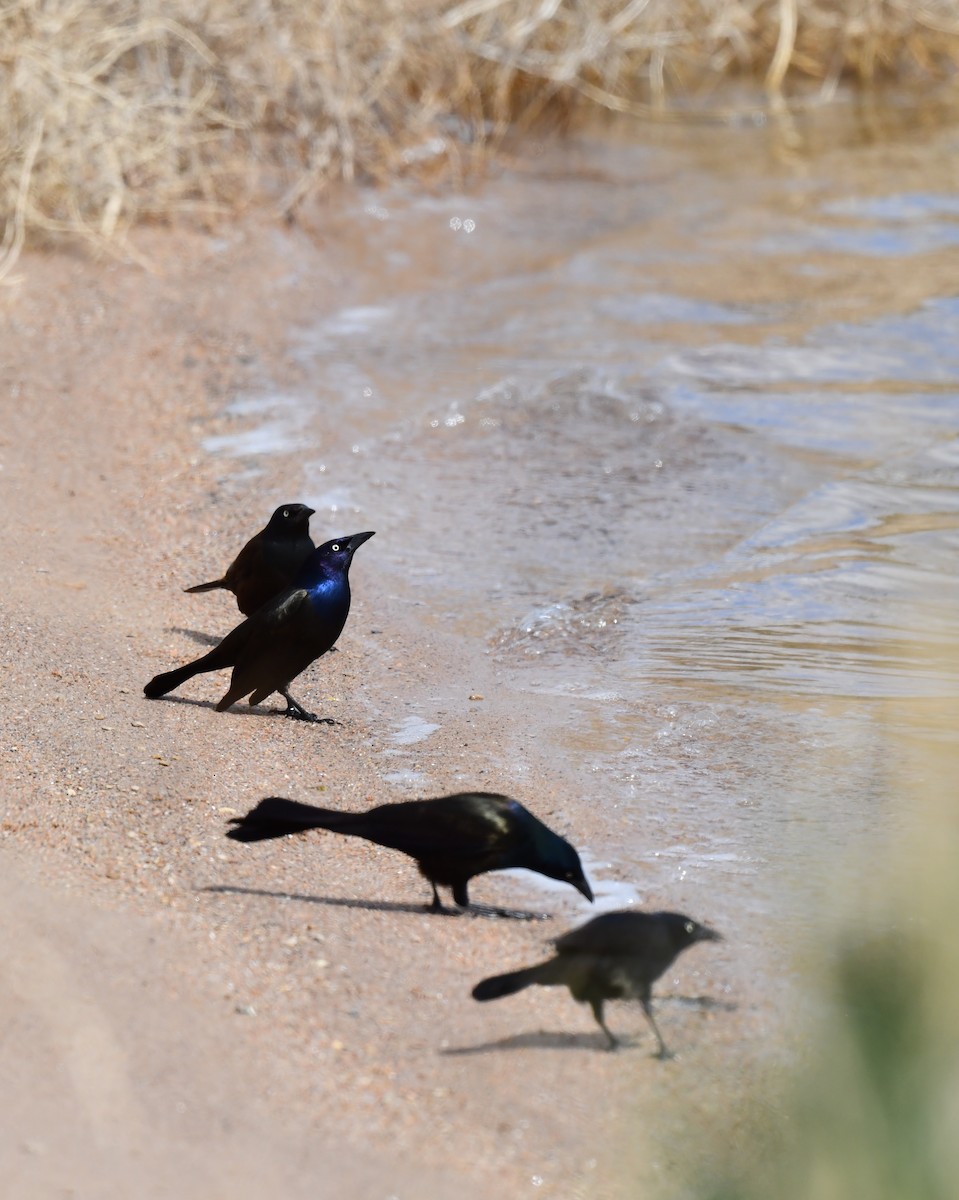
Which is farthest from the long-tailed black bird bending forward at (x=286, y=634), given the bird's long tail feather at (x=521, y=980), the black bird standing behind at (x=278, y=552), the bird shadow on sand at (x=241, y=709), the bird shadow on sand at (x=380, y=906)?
the bird's long tail feather at (x=521, y=980)

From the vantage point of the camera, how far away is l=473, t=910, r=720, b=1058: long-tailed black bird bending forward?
285 centimetres

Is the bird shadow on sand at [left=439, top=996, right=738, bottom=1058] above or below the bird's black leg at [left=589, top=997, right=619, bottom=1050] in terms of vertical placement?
below

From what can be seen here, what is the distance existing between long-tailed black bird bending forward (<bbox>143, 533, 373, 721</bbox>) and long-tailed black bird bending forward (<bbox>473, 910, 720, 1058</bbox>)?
1.55 metres

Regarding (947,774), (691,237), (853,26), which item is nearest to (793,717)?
(947,774)

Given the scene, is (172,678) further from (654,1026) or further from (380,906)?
(654,1026)

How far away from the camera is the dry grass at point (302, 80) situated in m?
8.38

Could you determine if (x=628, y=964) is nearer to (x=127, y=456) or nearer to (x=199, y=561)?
(x=199, y=561)

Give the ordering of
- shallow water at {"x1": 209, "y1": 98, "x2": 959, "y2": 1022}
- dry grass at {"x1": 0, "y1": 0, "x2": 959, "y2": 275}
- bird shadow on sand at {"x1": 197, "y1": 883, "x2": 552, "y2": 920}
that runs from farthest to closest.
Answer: dry grass at {"x1": 0, "y1": 0, "x2": 959, "y2": 275} < shallow water at {"x1": 209, "y1": 98, "x2": 959, "y2": 1022} < bird shadow on sand at {"x1": 197, "y1": 883, "x2": 552, "y2": 920}

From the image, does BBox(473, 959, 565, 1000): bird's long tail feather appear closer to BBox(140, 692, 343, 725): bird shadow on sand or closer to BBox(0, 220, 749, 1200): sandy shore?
BBox(0, 220, 749, 1200): sandy shore

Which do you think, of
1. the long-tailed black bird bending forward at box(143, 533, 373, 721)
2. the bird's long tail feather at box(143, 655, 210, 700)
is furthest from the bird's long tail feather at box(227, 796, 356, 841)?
the bird's long tail feather at box(143, 655, 210, 700)

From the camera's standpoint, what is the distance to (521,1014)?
298cm

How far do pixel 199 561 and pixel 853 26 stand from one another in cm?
997

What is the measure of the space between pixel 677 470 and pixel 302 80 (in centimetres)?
440

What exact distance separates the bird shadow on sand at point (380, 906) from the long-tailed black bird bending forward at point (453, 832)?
0.24ft
